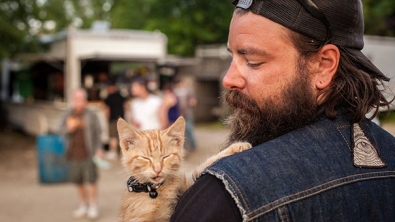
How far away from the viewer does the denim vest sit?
4.84ft

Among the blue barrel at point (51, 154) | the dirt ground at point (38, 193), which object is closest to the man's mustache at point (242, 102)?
the dirt ground at point (38, 193)

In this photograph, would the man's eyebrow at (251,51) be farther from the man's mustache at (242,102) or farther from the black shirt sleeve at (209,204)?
the black shirt sleeve at (209,204)

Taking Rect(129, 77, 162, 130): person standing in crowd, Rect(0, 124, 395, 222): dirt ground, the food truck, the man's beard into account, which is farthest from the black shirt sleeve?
the food truck

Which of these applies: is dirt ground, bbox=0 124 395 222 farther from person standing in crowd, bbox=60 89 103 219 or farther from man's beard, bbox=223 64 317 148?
man's beard, bbox=223 64 317 148

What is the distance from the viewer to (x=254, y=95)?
1.81 metres

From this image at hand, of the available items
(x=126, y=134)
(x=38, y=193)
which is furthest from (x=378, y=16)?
(x=126, y=134)

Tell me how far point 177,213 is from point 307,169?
1.43ft

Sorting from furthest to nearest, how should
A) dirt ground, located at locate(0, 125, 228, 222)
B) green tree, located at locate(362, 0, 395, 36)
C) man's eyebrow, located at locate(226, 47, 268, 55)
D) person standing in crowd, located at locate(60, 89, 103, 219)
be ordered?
green tree, located at locate(362, 0, 395, 36) < dirt ground, located at locate(0, 125, 228, 222) < person standing in crowd, located at locate(60, 89, 103, 219) < man's eyebrow, located at locate(226, 47, 268, 55)

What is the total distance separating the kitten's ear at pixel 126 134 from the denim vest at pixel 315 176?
3.59 feet

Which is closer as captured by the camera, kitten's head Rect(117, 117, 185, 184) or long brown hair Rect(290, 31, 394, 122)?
long brown hair Rect(290, 31, 394, 122)

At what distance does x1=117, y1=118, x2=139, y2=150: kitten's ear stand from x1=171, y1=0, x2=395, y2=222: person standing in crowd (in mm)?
753

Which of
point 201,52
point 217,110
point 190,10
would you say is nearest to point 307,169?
point 217,110

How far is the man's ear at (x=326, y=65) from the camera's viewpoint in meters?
1.79

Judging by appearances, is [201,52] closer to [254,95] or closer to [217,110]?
[217,110]
